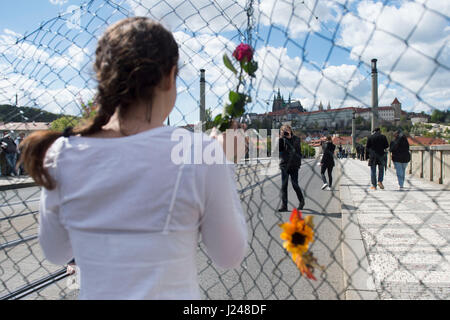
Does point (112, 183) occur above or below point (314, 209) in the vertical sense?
above

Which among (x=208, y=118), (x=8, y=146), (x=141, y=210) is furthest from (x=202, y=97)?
(x=8, y=146)

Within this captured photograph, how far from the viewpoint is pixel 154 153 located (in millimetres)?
937

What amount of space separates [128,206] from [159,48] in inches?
17.7

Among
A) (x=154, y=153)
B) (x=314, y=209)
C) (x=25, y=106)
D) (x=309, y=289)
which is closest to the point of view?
(x=154, y=153)

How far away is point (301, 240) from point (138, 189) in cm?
65

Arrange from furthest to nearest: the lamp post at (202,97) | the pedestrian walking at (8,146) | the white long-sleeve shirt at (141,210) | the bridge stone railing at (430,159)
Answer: the pedestrian walking at (8,146), the lamp post at (202,97), the bridge stone railing at (430,159), the white long-sleeve shirt at (141,210)

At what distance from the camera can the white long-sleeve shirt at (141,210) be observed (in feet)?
3.07

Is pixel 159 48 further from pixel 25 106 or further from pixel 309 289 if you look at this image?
pixel 309 289

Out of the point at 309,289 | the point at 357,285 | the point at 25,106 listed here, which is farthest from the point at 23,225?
the point at 357,285

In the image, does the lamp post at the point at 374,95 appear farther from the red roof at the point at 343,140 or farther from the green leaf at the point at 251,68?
the green leaf at the point at 251,68

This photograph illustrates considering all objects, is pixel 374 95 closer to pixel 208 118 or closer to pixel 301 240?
pixel 301 240

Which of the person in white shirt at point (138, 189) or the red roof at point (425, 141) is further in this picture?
the red roof at point (425, 141)

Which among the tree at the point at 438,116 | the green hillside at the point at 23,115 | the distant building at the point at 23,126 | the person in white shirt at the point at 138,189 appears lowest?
the person in white shirt at the point at 138,189

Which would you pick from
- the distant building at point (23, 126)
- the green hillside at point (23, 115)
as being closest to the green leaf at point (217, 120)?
the green hillside at point (23, 115)
